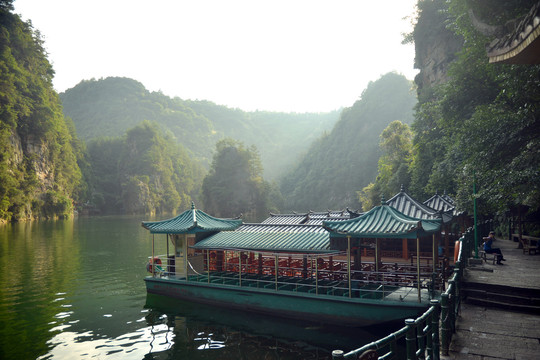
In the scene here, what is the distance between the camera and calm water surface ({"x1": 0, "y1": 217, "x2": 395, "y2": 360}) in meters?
13.3

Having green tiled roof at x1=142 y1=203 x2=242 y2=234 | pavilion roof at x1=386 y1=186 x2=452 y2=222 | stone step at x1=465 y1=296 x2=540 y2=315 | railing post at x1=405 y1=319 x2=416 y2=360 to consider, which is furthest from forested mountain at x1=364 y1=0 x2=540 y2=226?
green tiled roof at x1=142 y1=203 x2=242 y2=234

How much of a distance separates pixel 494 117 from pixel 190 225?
1543 centimetres

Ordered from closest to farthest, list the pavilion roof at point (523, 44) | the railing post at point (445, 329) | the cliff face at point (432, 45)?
the pavilion roof at point (523, 44) → the railing post at point (445, 329) → the cliff face at point (432, 45)

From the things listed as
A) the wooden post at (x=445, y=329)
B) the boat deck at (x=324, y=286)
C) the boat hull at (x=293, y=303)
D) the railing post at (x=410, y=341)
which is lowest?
the boat hull at (x=293, y=303)

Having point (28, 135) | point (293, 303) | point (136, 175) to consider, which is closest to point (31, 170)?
point (28, 135)

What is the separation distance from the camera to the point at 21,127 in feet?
237

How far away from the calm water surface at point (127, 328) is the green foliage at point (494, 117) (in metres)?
8.26

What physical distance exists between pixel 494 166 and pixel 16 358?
69.5 ft

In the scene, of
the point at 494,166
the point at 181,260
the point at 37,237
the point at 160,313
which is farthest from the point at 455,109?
the point at 37,237

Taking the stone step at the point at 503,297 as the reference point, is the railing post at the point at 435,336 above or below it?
above

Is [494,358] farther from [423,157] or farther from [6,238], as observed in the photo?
[6,238]

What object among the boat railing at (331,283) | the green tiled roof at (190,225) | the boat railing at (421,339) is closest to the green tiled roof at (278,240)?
the green tiled roof at (190,225)

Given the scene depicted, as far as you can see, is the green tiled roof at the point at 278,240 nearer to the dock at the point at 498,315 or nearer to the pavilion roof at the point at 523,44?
the dock at the point at 498,315

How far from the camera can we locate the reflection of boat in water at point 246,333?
1359cm
